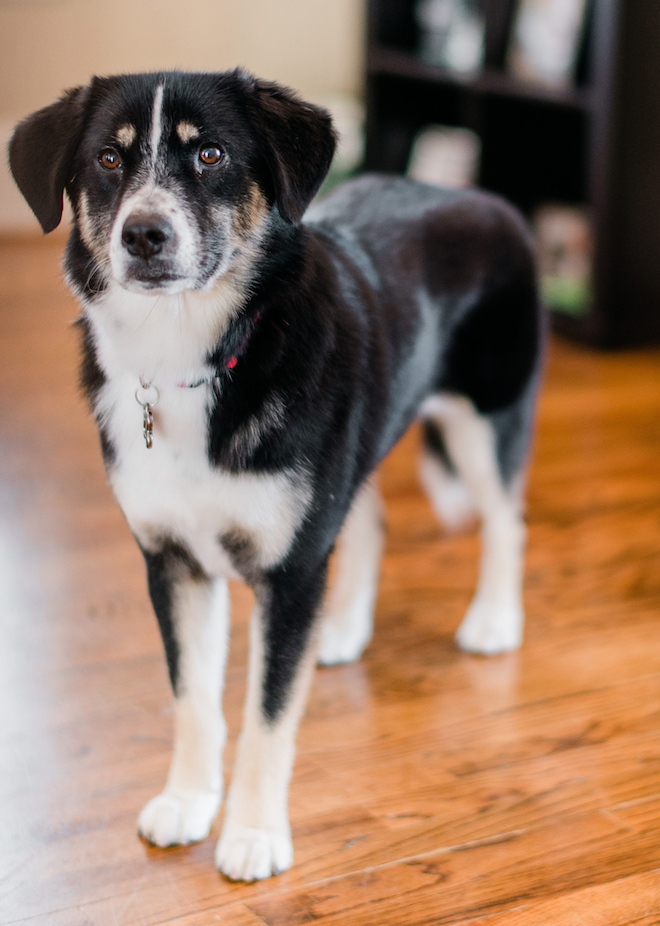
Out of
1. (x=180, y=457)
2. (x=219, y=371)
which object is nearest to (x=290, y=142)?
(x=219, y=371)

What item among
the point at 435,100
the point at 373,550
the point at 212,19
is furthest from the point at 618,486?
the point at 212,19

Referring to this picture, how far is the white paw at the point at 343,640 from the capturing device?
77.5 inches

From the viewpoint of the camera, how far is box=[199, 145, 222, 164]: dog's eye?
1.33 m

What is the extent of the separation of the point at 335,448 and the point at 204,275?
30 cm

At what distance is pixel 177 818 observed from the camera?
150cm

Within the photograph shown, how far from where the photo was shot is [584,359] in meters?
3.60

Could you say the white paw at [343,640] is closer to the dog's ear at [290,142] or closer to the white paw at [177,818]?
the white paw at [177,818]

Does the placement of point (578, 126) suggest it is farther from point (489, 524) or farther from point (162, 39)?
point (489, 524)

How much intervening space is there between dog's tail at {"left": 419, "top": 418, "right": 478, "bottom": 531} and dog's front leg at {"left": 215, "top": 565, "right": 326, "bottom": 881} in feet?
2.60

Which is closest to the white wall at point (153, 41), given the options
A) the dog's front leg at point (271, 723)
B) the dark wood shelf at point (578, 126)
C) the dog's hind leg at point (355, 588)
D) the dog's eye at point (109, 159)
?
the dark wood shelf at point (578, 126)

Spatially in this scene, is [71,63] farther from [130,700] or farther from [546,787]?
[546,787]

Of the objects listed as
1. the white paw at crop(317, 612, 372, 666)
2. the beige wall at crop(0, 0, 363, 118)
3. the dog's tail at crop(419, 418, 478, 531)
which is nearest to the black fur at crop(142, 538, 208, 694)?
the white paw at crop(317, 612, 372, 666)

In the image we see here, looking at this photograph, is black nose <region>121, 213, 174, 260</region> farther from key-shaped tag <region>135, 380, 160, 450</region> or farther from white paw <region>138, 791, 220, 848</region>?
A: white paw <region>138, 791, 220, 848</region>

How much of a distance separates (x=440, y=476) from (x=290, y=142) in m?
1.03
